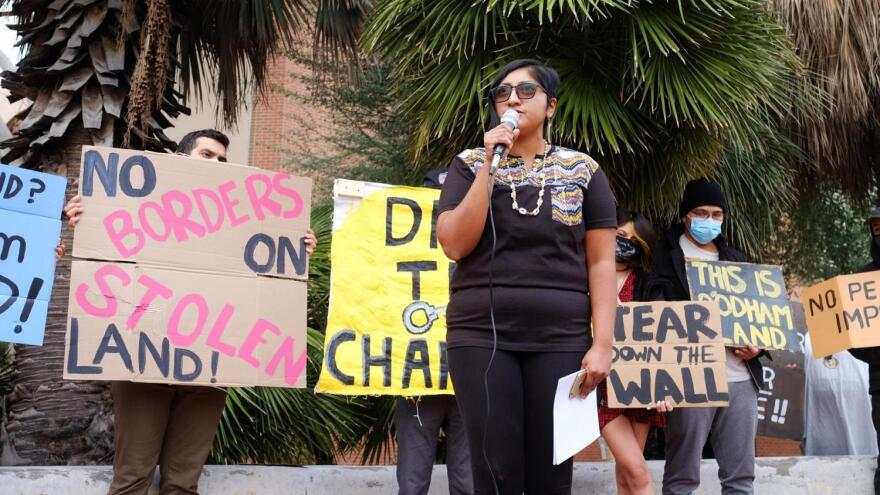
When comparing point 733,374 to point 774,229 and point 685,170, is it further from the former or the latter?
point 774,229

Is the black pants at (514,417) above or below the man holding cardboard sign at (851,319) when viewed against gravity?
below

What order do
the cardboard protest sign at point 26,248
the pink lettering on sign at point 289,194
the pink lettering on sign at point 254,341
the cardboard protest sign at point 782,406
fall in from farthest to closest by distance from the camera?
1. the cardboard protest sign at point 782,406
2. the pink lettering on sign at point 289,194
3. the pink lettering on sign at point 254,341
4. the cardboard protest sign at point 26,248

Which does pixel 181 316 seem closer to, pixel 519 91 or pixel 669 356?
pixel 519 91

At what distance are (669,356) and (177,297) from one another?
225 centimetres

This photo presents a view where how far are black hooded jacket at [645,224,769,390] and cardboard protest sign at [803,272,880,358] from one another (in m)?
0.64

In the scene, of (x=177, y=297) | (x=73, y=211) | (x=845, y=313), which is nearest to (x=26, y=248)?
(x=73, y=211)

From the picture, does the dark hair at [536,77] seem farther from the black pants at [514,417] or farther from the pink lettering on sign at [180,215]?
the pink lettering on sign at [180,215]

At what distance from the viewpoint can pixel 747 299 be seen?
5.64 metres

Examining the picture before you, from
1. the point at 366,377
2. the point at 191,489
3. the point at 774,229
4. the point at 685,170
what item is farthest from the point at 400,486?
the point at 774,229

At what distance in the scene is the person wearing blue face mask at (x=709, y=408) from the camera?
5.21m

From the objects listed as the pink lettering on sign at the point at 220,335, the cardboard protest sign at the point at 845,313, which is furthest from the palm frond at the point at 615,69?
the pink lettering on sign at the point at 220,335

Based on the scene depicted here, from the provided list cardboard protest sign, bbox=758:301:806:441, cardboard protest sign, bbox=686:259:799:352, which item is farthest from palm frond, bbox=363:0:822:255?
cardboard protest sign, bbox=758:301:806:441

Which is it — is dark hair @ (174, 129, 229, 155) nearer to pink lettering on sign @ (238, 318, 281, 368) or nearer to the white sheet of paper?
pink lettering on sign @ (238, 318, 281, 368)

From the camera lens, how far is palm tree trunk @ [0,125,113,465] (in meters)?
5.54
